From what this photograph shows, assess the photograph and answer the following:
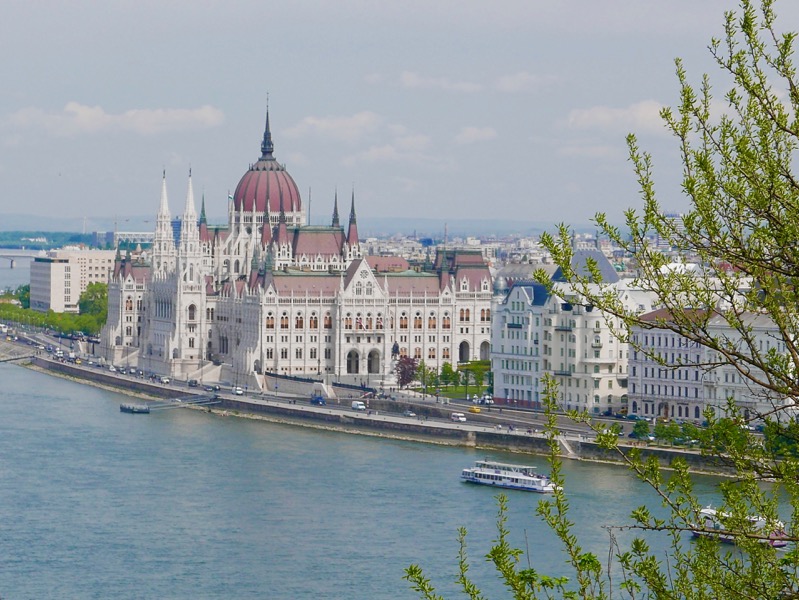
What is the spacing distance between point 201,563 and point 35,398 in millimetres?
37208

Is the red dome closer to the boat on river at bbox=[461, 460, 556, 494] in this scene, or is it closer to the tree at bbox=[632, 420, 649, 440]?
the tree at bbox=[632, 420, 649, 440]

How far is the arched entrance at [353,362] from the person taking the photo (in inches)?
3000

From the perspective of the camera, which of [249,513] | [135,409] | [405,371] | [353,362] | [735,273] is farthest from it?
[353,362]

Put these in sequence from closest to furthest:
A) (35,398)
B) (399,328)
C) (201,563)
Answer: (201,563) < (35,398) < (399,328)

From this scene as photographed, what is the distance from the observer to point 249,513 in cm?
4150

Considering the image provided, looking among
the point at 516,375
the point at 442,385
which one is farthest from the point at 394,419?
the point at 442,385

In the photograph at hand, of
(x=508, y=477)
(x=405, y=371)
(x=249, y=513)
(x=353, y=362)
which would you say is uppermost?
(x=353, y=362)

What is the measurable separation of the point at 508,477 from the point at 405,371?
1033 inches

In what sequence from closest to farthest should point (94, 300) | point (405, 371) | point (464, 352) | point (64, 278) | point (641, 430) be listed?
1. point (641, 430)
2. point (405, 371)
3. point (464, 352)
4. point (94, 300)
5. point (64, 278)

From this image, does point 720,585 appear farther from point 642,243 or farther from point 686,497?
point 642,243

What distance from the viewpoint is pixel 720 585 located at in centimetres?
1069

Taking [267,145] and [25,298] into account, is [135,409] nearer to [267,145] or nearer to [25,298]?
[267,145]

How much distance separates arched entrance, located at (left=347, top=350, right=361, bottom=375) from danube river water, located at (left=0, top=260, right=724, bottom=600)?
52.0ft

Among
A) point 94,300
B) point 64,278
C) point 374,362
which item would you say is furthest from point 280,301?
point 64,278
